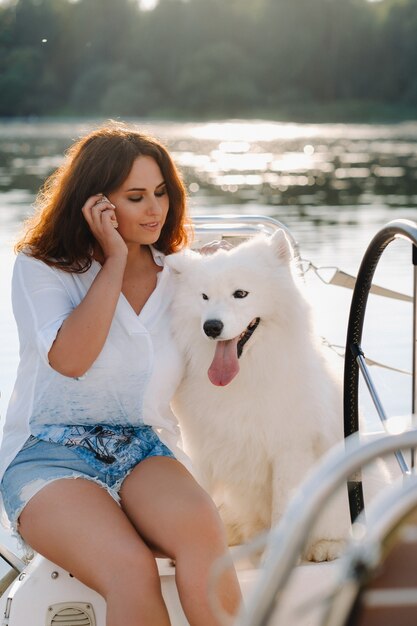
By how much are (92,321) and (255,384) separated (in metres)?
0.62

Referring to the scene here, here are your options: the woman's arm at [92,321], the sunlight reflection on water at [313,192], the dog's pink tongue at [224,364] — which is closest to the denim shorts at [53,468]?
the woman's arm at [92,321]

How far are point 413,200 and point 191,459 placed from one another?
15.0 meters

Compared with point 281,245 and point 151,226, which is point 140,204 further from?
point 281,245

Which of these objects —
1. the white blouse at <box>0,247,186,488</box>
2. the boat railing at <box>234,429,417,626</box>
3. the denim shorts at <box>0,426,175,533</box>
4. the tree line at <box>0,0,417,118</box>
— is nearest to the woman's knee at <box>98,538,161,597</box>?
the denim shorts at <box>0,426,175,533</box>

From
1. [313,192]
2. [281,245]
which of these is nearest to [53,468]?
[281,245]

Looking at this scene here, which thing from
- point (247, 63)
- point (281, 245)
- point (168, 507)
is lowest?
point (168, 507)

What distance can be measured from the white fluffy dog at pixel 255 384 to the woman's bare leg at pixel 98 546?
60 centimetres

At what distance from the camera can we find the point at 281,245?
2959 millimetres

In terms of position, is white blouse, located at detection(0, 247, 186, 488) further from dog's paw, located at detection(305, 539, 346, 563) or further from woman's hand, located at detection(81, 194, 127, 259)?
dog's paw, located at detection(305, 539, 346, 563)

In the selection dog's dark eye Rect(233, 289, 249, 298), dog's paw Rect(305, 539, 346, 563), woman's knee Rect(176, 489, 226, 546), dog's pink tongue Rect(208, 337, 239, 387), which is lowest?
dog's paw Rect(305, 539, 346, 563)

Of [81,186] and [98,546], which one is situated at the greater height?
[81,186]

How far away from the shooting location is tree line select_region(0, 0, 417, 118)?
4119 centimetres

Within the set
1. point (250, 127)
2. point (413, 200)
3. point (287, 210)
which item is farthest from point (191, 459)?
point (250, 127)

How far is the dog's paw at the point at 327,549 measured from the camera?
121 inches
